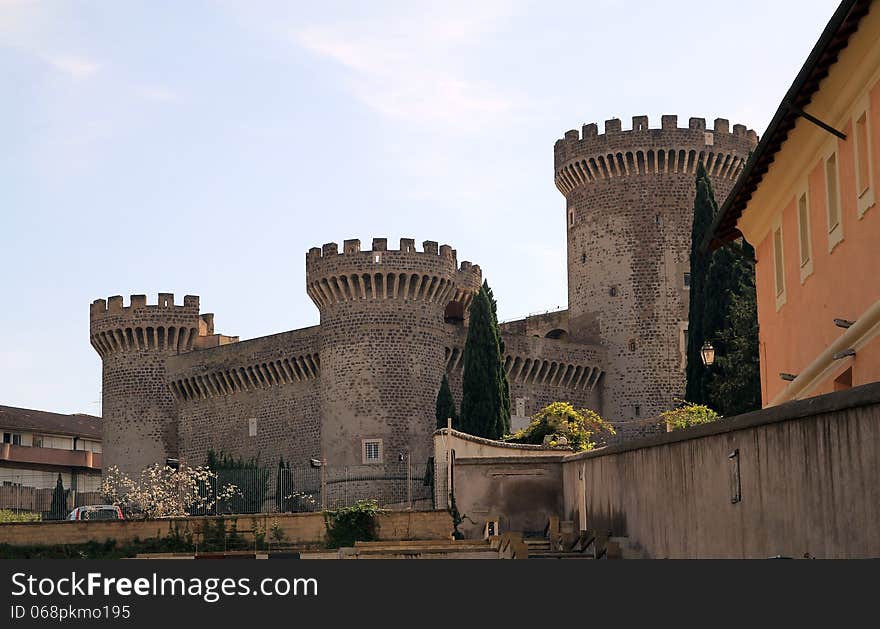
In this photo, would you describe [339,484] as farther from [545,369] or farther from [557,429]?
[545,369]

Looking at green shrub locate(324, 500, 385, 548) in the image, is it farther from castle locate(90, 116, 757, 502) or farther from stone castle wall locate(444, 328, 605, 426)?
stone castle wall locate(444, 328, 605, 426)

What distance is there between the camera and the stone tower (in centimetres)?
6444

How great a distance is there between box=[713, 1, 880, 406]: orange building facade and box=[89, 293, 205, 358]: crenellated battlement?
42.9m

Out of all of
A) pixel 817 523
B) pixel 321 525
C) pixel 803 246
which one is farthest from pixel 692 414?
pixel 817 523

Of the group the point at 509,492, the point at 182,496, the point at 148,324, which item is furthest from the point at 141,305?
the point at 509,492

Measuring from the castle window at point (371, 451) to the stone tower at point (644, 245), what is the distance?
12792mm

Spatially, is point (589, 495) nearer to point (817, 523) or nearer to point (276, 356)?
point (817, 523)

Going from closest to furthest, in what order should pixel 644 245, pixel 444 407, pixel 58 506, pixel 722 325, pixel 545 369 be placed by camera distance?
1. pixel 722 325
2. pixel 58 506
3. pixel 444 407
4. pixel 545 369
5. pixel 644 245

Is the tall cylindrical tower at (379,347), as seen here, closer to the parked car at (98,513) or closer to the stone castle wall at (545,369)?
the stone castle wall at (545,369)

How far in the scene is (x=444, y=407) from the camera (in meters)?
56.3

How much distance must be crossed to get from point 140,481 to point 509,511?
35.0 metres

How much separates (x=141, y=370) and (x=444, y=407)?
51.9 ft

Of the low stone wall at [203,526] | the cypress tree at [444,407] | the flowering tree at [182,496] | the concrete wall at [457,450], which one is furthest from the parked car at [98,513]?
the cypress tree at [444,407]

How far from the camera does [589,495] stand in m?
26.5
